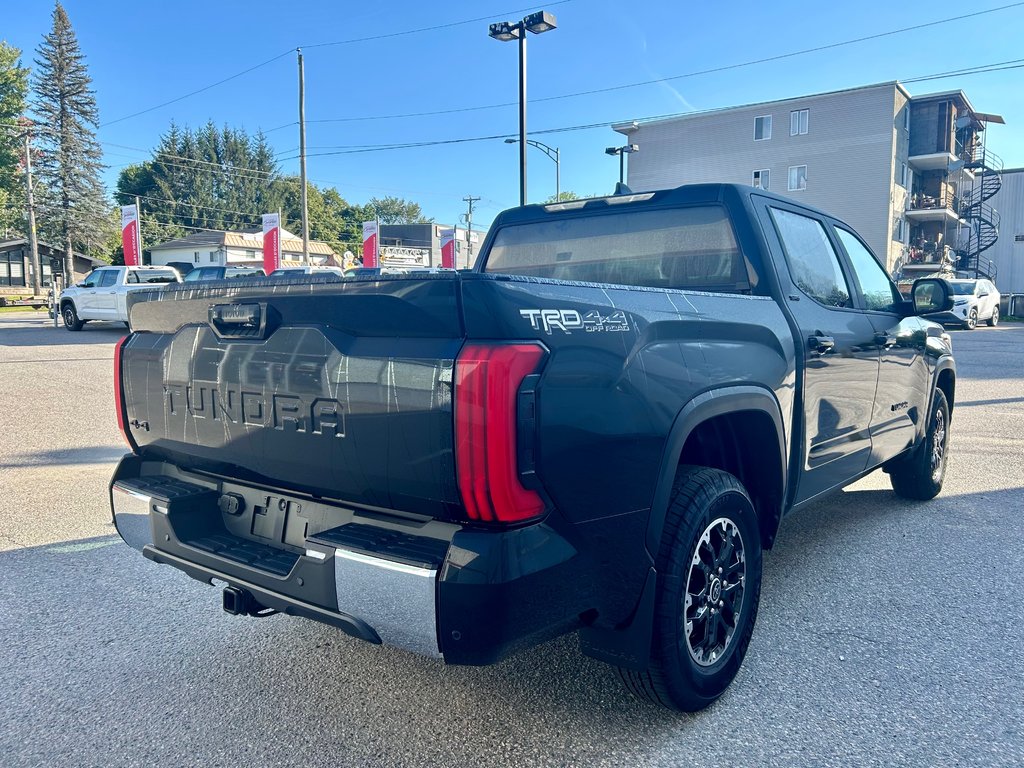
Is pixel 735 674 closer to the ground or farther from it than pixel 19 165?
closer to the ground

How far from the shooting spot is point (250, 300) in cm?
249

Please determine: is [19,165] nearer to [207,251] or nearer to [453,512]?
[207,251]

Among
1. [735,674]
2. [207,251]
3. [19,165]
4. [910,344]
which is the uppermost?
[19,165]

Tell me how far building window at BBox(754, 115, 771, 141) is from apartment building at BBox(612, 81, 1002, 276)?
54 millimetres

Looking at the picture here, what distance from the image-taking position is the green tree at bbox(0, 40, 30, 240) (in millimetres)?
58369

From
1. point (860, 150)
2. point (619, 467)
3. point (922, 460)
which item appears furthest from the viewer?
point (860, 150)

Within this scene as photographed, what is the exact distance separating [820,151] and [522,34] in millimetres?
28381

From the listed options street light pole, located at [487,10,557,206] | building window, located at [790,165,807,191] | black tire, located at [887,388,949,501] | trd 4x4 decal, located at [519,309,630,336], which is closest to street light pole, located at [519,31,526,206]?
street light pole, located at [487,10,557,206]

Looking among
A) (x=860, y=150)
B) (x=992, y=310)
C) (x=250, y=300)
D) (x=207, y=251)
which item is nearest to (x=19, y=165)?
(x=207, y=251)

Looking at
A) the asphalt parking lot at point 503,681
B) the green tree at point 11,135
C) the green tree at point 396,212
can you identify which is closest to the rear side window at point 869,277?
the asphalt parking lot at point 503,681

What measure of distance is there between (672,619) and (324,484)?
1.18 meters

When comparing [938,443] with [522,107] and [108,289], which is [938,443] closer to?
[522,107]

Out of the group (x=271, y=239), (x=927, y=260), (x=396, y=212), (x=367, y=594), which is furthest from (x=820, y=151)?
(x=396, y=212)

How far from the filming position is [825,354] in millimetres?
3549
